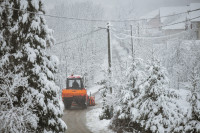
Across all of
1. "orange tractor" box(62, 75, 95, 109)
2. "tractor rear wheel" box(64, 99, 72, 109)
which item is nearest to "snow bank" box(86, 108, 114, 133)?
"orange tractor" box(62, 75, 95, 109)

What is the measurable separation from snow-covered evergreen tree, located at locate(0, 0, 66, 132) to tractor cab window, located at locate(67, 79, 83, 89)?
9.59 m

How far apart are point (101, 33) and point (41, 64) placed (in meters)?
40.7

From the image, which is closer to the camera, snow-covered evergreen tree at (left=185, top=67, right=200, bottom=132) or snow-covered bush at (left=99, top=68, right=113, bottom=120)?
snow-covered evergreen tree at (left=185, top=67, right=200, bottom=132)

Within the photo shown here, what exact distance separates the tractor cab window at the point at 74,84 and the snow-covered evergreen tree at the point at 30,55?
9594mm

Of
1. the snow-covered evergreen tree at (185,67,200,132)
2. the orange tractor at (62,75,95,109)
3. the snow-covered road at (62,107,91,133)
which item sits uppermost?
the snow-covered evergreen tree at (185,67,200,132)

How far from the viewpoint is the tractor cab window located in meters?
18.3

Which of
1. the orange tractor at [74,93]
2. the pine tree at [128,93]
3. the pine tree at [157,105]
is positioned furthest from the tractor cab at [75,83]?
the pine tree at [157,105]

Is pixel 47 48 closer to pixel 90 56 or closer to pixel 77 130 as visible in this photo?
pixel 77 130

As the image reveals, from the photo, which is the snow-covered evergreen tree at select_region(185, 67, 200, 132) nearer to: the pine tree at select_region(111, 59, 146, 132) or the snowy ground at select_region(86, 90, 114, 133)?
the pine tree at select_region(111, 59, 146, 132)

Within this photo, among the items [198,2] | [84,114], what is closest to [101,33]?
[198,2]

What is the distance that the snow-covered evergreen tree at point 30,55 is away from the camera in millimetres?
7938

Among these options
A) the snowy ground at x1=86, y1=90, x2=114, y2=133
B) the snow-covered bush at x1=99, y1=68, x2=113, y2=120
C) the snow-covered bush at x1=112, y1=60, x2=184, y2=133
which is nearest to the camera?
the snow-covered bush at x1=112, y1=60, x2=184, y2=133

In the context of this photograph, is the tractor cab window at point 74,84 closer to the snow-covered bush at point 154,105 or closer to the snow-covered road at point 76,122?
the snow-covered road at point 76,122

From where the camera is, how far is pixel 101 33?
48.2 metres
